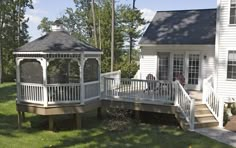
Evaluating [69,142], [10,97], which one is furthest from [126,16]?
[69,142]

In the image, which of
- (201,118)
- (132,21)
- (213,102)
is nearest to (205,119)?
(201,118)

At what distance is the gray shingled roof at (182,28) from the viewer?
52.3 ft

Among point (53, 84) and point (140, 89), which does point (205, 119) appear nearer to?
point (140, 89)

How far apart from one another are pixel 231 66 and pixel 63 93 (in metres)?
8.12

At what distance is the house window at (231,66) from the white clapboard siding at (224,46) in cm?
18

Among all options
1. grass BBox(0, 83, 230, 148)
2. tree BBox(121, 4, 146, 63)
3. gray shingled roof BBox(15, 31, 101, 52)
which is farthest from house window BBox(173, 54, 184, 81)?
tree BBox(121, 4, 146, 63)

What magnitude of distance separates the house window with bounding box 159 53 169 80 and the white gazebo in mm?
4933

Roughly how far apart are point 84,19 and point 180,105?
31.9m

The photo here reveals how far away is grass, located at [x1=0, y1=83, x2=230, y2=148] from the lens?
999cm

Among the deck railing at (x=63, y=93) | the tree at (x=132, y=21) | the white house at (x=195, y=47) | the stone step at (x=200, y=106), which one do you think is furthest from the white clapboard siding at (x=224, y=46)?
the tree at (x=132, y=21)

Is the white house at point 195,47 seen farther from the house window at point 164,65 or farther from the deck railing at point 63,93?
the deck railing at point 63,93

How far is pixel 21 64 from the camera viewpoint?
42.3 ft

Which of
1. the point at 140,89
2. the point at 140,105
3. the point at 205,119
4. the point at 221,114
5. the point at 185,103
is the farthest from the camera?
the point at 140,89

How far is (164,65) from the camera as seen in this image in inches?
664
